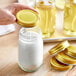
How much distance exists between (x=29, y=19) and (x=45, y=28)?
0.24 metres

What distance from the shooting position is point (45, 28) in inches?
34.8

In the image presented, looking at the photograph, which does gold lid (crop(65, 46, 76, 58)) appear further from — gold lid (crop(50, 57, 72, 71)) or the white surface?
the white surface

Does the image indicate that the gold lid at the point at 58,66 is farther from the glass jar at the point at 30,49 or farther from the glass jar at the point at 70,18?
the glass jar at the point at 70,18

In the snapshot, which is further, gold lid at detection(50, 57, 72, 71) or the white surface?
the white surface

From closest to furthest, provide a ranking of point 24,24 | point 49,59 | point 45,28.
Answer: point 24,24
point 49,59
point 45,28

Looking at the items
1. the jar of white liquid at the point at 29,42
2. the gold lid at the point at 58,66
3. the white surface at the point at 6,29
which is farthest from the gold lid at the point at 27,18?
the white surface at the point at 6,29

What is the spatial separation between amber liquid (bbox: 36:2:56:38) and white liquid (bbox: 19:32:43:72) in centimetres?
19

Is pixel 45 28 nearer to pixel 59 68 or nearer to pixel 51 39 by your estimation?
pixel 51 39

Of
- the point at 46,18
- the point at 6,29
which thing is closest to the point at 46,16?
the point at 46,18

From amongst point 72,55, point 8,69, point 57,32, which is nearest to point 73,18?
point 57,32

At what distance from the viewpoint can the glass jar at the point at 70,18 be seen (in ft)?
2.87

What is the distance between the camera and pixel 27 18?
654 millimetres

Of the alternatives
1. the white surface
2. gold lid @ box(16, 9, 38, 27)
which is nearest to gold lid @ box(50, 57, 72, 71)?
gold lid @ box(16, 9, 38, 27)

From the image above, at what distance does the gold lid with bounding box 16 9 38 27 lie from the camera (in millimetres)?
643
